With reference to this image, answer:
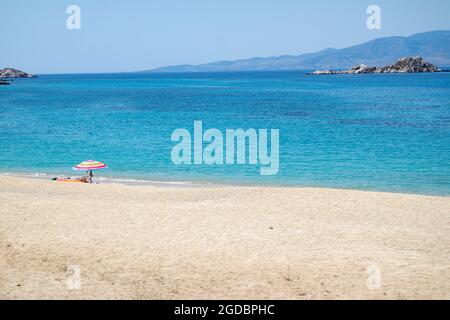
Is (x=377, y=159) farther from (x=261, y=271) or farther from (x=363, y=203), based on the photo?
(x=261, y=271)

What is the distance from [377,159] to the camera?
30.1 meters

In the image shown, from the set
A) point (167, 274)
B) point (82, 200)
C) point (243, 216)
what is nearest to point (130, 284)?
point (167, 274)

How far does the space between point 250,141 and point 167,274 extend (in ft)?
97.1

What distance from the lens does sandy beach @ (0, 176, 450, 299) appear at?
33.6ft
